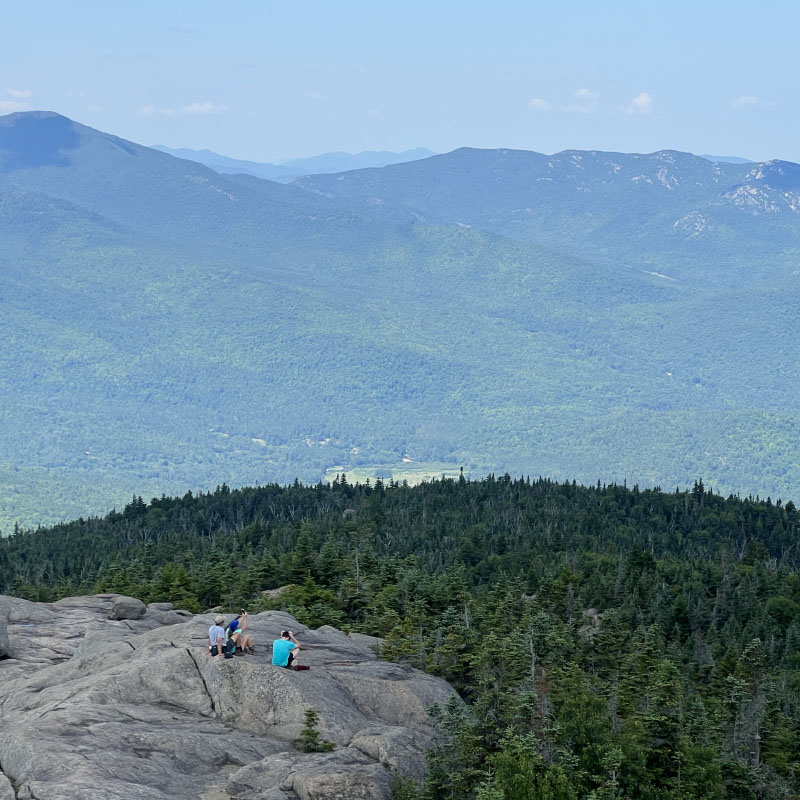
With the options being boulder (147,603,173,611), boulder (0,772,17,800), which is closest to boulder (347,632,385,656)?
boulder (147,603,173,611)

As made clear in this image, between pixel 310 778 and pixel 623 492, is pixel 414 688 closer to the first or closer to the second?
pixel 310 778

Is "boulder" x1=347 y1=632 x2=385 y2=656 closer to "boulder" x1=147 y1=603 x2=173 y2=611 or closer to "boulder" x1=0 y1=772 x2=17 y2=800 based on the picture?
"boulder" x1=147 y1=603 x2=173 y2=611

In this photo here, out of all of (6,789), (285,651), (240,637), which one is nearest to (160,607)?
(240,637)

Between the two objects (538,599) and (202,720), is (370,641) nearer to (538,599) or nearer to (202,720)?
(202,720)

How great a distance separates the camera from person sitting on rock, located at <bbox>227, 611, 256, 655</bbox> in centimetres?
5378

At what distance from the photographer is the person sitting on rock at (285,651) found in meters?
53.9

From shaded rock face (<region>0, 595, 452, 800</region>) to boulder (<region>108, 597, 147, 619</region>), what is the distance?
9.45 metres

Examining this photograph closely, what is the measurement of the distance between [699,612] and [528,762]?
199 feet

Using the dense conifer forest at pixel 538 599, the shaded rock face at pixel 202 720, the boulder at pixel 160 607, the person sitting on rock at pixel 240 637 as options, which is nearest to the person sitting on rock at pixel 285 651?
the shaded rock face at pixel 202 720

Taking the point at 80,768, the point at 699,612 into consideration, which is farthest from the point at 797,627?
the point at 80,768

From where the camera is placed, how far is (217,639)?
5250 centimetres

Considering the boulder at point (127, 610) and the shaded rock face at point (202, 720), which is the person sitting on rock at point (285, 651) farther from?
the boulder at point (127, 610)

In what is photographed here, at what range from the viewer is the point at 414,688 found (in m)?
57.8

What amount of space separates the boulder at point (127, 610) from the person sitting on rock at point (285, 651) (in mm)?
21925
